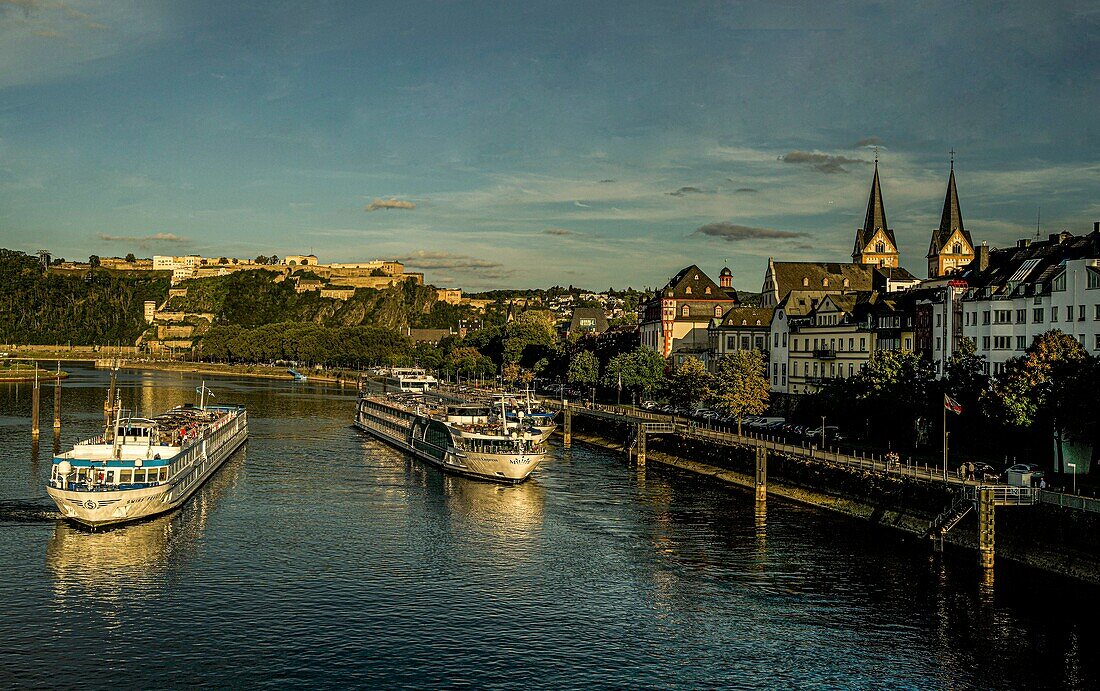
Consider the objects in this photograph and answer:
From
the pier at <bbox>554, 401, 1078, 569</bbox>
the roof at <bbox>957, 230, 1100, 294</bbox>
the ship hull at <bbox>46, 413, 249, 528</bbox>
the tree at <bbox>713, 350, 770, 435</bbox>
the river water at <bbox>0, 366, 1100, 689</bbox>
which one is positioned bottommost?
the river water at <bbox>0, 366, 1100, 689</bbox>

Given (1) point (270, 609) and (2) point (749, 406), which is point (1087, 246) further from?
(1) point (270, 609)

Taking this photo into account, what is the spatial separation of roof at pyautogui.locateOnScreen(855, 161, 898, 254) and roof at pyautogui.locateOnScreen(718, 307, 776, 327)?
30822mm

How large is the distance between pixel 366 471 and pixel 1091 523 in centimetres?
6337

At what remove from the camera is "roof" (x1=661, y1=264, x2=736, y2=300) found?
576 ft

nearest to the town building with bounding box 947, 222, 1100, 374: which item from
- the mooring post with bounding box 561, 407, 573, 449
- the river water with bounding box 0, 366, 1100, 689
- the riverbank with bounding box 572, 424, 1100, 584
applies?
the riverbank with bounding box 572, 424, 1100, 584

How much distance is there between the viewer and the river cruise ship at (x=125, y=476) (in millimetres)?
65250

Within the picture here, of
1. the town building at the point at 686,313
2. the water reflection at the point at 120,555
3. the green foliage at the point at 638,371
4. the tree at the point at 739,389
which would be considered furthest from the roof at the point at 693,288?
the water reflection at the point at 120,555

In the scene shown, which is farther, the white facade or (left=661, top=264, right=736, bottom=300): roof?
(left=661, top=264, right=736, bottom=300): roof

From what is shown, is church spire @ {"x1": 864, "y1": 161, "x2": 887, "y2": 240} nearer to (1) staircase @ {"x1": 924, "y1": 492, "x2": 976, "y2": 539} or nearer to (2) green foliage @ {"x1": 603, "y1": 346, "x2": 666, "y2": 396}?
(2) green foliage @ {"x1": 603, "y1": 346, "x2": 666, "y2": 396}

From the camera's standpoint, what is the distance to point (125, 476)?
68.6 meters

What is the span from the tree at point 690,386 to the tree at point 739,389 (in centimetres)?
205

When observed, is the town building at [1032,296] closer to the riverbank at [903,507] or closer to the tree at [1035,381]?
the tree at [1035,381]

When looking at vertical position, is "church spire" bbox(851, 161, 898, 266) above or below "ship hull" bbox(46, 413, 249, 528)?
above

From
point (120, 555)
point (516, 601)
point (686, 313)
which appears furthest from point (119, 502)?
point (686, 313)
